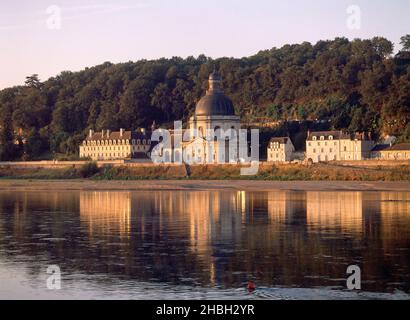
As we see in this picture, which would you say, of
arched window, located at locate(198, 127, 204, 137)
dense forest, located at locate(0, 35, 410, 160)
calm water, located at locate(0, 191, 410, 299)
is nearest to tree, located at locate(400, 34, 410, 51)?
dense forest, located at locate(0, 35, 410, 160)

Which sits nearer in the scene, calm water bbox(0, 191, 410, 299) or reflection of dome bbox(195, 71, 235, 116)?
calm water bbox(0, 191, 410, 299)

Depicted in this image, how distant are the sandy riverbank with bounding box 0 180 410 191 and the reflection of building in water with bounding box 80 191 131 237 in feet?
40.0

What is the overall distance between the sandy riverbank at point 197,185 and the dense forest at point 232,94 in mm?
20347

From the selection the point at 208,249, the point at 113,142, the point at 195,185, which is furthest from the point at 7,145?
the point at 208,249

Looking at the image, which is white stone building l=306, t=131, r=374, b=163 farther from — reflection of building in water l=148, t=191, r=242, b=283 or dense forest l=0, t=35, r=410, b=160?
reflection of building in water l=148, t=191, r=242, b=283

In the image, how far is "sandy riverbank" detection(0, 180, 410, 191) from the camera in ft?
252

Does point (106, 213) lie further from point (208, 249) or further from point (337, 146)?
point (337, 146)

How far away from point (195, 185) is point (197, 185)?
320 millimetres

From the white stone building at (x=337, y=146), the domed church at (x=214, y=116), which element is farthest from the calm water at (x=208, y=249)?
the domed church at (x=214, y=116)

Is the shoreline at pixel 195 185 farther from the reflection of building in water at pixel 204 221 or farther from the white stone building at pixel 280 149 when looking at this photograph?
the white stone building at pixel 280 149

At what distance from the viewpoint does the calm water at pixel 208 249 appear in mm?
28406
